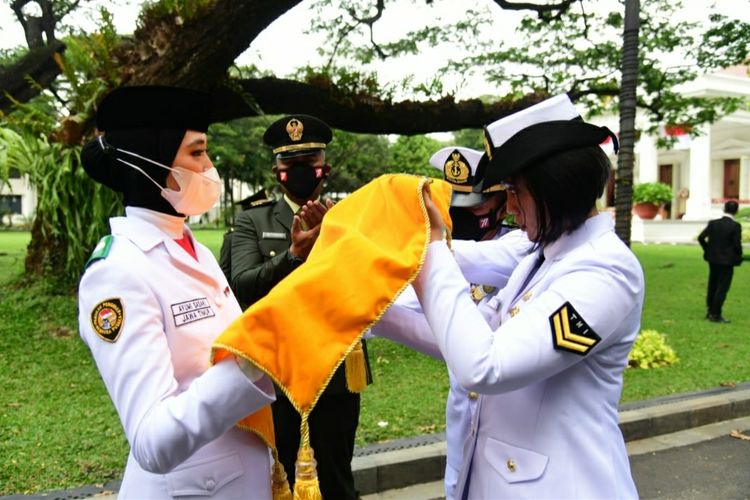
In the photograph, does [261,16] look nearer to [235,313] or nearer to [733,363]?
[235,313]

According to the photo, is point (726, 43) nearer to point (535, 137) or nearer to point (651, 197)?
point (535, 137)

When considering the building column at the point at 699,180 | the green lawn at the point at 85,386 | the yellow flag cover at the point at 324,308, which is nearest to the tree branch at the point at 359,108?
the green lawn at the point at 85,386

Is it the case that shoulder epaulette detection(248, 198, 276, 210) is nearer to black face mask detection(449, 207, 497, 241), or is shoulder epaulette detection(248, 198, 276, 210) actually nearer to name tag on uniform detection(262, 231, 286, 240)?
name tag on uniform detection(262, 231, 286, 240)

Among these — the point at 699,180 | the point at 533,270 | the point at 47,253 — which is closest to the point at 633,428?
the point at 533,270

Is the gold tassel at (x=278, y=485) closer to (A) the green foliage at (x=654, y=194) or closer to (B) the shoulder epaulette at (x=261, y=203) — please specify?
(B) the shoulder epaulette at (x=261, y=203)

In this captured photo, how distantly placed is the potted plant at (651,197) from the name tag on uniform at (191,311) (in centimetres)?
3021

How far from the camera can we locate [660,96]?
30.3 feet

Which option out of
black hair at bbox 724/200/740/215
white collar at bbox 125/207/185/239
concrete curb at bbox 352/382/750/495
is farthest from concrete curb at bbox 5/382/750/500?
black hair at bbox 724/200/740/215

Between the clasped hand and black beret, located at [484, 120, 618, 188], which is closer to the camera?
black beret, located at [484, 120, 618, 188]

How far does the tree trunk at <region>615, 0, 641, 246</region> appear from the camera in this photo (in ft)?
18.8

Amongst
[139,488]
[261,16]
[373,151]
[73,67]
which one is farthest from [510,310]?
[373,151]

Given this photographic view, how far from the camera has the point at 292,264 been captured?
2.51 metres

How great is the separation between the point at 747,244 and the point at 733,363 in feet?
59.5

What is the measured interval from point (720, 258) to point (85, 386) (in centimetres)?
902
